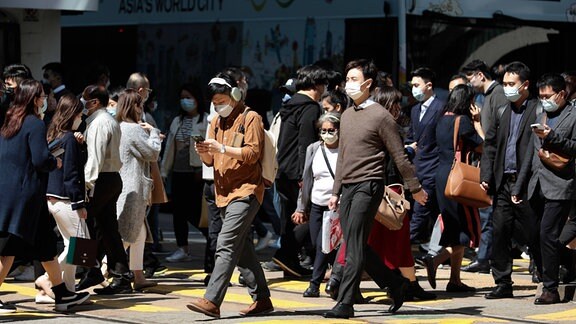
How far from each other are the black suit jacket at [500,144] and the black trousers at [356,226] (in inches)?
69.3

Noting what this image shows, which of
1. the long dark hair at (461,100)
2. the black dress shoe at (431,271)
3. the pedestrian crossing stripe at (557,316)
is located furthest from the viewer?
the long dark hair at (461,100)

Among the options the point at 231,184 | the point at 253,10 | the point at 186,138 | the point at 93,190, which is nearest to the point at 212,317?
the point at 231,184

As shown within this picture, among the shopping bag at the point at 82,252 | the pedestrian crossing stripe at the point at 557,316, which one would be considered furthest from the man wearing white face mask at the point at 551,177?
the shopping bag at the point at 82,252

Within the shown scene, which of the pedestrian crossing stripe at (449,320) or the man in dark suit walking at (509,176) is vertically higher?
the man in dark suit walking at (509,176)

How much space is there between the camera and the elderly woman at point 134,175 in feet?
42.9

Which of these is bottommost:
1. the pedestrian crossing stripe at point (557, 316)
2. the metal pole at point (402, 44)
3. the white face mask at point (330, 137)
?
the pedestrian crossing stripe at point (557, 316)

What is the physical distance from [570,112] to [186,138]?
200 inches

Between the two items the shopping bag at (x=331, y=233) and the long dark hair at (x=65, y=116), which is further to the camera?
the shopping bag at (x=331, y=233)

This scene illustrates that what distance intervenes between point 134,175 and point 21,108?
191 centimetres

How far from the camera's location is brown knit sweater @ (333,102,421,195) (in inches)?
438

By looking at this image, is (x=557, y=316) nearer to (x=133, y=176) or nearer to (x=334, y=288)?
(x=334, y=288)

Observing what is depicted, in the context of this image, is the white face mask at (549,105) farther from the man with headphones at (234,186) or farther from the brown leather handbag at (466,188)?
the man with headphones at (234,186)

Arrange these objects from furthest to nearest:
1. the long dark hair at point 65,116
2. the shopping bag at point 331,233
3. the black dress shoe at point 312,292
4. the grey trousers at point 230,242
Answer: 1. the black dress shoe at point 312,292
2. the shopping bag at point 331,233
3. the long dark hair at point 65,116
4. the grey trousers at point 230,242

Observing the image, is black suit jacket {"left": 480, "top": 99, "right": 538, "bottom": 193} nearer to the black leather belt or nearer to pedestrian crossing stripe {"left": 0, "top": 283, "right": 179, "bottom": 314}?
the black leather belt
